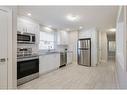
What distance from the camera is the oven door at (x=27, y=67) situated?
9.79ft

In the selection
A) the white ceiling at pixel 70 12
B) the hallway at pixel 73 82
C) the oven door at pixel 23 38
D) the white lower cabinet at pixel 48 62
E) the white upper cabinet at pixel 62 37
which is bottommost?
the hallway at pixel 73 82

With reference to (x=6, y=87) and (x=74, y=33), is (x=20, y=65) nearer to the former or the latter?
(x=6, y=87)

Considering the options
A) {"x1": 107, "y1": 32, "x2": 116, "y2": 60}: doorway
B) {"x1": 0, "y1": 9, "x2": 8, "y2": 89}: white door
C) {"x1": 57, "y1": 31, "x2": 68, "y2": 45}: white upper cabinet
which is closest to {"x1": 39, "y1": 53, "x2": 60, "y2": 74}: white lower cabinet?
{"x1": 57, "y1": 31, "x2": 68, "y2": 45}: white upper cabinet

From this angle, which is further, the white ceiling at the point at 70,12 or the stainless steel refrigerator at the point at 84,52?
the stainless steel refrigerator at the point at 84,52

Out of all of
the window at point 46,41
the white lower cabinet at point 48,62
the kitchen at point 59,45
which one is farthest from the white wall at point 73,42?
the white lower cabinet at point 48,62

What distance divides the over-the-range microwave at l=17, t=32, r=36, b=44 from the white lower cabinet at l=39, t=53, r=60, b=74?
0.76 metres

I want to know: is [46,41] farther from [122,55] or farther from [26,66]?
[122,55]

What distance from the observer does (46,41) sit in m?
5.57

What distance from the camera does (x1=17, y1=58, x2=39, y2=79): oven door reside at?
2984 millimetres

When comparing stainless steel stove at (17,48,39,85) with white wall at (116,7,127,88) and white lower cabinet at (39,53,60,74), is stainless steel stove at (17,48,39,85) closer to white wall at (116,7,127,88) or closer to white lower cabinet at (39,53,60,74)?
white lower cabinet at (39,53,60,74)

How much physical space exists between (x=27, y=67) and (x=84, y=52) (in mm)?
3705

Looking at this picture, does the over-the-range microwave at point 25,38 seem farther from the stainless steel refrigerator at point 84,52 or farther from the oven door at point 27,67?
the stainless steel refrigerator at point 84,52

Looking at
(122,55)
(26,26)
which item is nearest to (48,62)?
(26,26)
